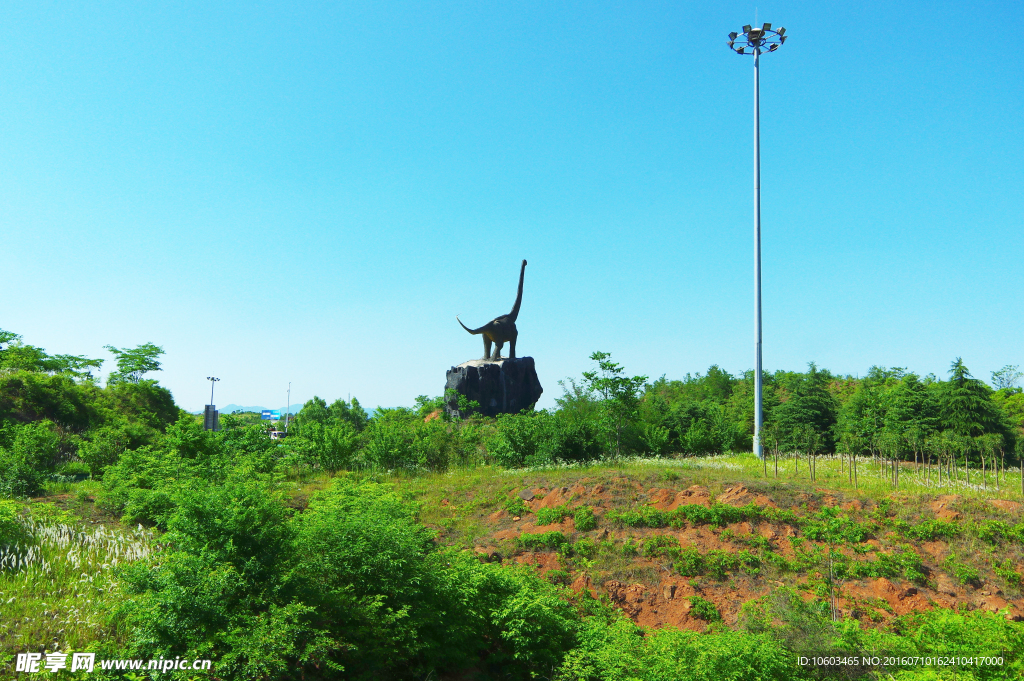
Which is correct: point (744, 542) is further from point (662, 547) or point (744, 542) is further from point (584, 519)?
point (584, 519)

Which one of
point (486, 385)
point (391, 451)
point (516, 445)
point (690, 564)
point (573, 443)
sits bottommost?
point (690, 564)

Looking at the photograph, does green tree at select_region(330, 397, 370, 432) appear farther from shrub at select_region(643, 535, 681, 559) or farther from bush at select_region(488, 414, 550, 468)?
shrub at select_region(643, 535, 681, 559)

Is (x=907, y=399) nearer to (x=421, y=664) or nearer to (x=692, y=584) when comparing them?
(x=692, y=584)

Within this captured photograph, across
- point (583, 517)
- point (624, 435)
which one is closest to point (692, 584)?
point (583, 517)

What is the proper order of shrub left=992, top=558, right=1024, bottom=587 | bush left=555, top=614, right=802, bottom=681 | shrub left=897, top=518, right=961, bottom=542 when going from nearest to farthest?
bush left=555, top=614, right=802, bottom=681 → shrub left=992, top=558, right=1024, bottom=587 → shrub left=897, top=518, right=961, bottom=542

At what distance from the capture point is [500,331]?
34375 millimetres

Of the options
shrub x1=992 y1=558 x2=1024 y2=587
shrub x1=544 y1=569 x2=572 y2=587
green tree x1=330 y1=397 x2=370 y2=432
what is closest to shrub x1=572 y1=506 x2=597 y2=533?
shrub x1=544 y1=569 x2=572 y2=587

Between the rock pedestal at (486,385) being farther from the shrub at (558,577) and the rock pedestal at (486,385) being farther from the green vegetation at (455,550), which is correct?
the shrub at (558,577)

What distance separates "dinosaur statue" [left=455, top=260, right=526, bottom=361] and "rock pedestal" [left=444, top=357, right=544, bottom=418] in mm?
689

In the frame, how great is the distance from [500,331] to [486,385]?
3.34 metres

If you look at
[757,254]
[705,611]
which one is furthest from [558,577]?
[757,254]

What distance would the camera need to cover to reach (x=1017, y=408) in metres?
35.0

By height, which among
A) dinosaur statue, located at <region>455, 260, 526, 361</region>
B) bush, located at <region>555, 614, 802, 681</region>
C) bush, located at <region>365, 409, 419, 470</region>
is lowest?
bush, located at <region>555, 614, 802, 681</region>

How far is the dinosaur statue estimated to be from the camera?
1351 inches
